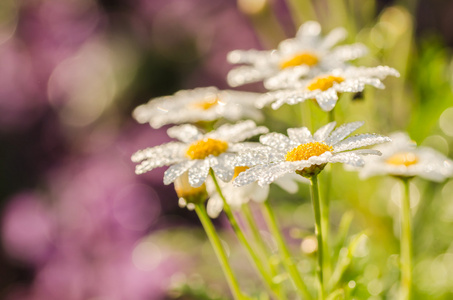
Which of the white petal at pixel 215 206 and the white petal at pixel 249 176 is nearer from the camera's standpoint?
the white petal at pixel 249 176

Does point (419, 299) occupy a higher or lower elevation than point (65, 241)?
lower

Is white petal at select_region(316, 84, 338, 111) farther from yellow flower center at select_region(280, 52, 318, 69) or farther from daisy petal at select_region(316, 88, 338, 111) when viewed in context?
yellow flower center at select_region(280, 52, 318, 69)

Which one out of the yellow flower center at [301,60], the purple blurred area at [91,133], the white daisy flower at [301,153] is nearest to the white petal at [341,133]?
the white daisy flower at [301,153]

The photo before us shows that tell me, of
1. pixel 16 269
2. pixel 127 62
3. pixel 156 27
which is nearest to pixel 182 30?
pixel 156 27

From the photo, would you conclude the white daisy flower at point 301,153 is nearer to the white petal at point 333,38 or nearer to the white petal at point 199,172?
the white petal at point 199,172

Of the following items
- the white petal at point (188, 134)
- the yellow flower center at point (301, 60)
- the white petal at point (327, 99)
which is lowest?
the white petal at point (327, 99)

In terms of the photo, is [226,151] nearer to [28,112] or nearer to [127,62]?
[28,112]
